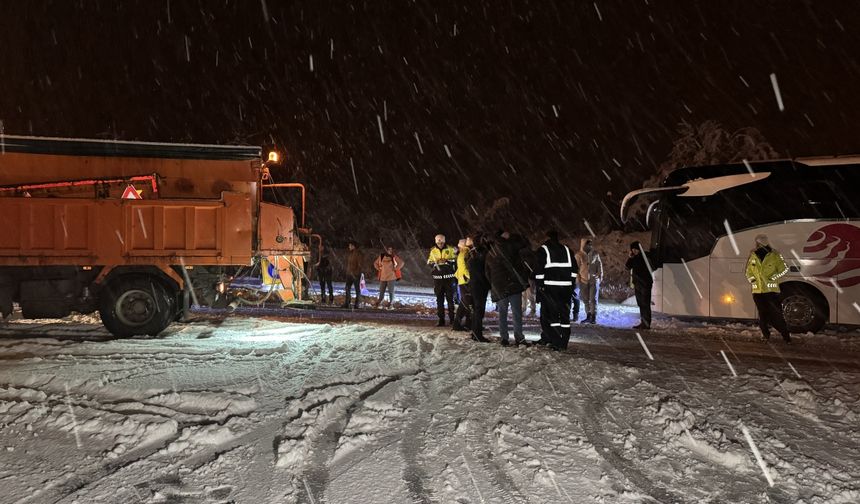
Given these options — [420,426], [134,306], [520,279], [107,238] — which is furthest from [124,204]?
[420,426]

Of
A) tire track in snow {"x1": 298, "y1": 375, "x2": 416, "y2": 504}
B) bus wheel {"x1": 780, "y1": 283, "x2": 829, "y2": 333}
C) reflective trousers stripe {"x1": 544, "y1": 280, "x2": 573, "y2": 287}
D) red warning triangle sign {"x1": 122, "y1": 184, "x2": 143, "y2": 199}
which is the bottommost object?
tire track in snow {"x1": 298, "y1": 375, "x2": 416, "y2": 504}

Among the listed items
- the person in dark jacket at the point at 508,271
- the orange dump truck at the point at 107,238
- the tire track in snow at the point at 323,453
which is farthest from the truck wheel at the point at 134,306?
the person in dark jacket at the point at 508,271

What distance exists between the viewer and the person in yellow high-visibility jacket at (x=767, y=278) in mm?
9383

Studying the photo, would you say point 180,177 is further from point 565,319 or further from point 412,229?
point 412,229

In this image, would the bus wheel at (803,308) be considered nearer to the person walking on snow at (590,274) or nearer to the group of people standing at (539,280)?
the group of people standing at (539,280)

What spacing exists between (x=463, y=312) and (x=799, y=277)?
673 centimetres

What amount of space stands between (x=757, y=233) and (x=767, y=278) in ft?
7.49

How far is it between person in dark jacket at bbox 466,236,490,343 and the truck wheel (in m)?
5.04

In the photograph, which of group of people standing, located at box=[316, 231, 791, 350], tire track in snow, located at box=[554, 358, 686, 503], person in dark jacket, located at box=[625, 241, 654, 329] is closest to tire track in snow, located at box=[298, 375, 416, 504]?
tire track in snow, located at box=[554, 358, 686, 503]

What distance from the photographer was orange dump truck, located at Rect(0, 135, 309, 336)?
356 inches

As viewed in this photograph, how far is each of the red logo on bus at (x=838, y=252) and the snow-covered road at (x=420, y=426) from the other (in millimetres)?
3575

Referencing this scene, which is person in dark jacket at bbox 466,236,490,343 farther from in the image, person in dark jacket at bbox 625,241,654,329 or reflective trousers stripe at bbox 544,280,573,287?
person in dark jacket at bbox 625,241,654,329

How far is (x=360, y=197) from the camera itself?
150 ft

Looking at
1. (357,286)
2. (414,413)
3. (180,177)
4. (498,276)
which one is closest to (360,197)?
(357,286)
